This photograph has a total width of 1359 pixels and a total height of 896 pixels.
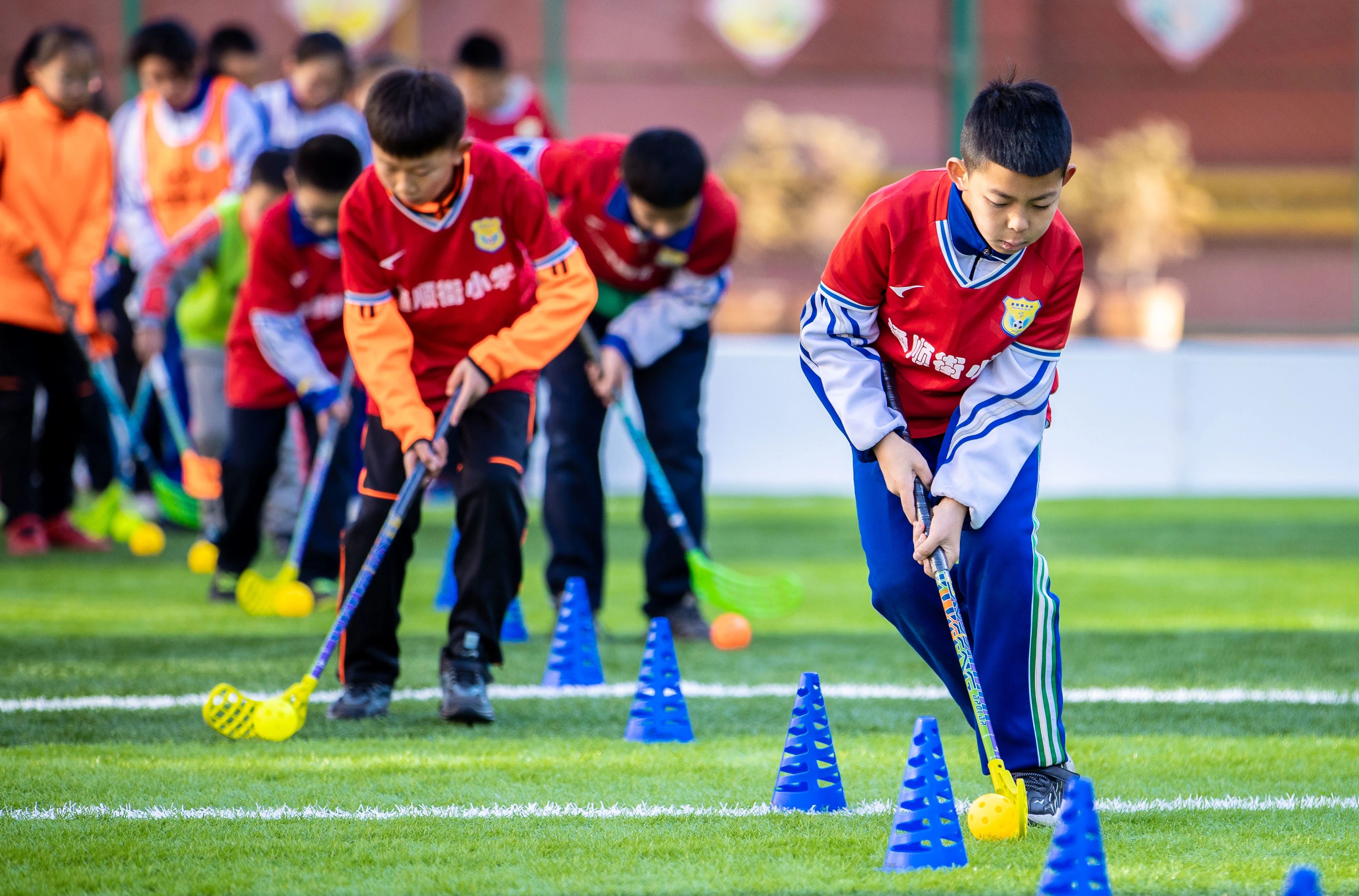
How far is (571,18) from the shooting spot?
31.9 feet

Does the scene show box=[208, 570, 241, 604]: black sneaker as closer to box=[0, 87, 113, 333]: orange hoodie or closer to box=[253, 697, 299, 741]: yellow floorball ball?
box=[0, 87, 113, 333]: orange hoodie

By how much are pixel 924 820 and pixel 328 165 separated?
9.52ft

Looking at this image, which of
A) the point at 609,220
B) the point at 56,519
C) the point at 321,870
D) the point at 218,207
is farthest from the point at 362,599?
the point at 56,519

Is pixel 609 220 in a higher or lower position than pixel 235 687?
higher

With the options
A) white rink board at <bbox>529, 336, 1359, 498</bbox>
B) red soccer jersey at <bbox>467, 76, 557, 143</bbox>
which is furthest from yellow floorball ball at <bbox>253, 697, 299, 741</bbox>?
white rink board at <bbox>529, 336, 1359, 498</bbox>

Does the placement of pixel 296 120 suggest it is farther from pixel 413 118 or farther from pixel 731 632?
pixel 413 118

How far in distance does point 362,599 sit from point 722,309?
739cm

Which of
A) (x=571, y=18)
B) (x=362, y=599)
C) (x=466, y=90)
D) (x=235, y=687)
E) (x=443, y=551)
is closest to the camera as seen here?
(x=362, y=599)

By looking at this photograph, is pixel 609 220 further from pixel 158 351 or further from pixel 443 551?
pixel 443 551

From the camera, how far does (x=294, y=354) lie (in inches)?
191

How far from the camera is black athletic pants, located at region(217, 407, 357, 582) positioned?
5.10 meters

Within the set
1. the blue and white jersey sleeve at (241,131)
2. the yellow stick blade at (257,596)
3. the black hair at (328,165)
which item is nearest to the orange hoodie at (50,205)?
the blue and white jersey sleeve at (241,131)

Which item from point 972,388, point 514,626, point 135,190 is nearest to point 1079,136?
point 135,190

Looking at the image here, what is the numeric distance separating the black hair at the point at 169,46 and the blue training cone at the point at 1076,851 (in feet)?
17.7
